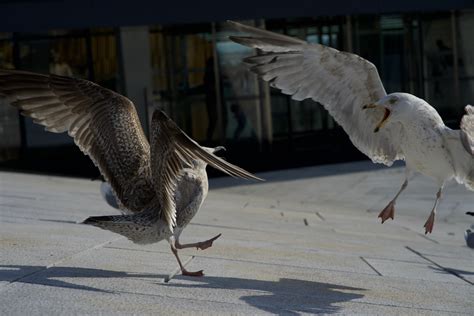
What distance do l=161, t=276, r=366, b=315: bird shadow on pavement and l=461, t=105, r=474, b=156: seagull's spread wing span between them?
4.51 ft

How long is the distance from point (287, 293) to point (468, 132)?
2012mm

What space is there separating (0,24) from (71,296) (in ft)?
44.0

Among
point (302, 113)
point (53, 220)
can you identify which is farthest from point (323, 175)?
point (53, 220)

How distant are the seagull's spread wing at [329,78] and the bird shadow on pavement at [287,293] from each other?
1719mm

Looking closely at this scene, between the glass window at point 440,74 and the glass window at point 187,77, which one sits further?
the glass window at point 440,74

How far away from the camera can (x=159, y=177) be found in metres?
5.36

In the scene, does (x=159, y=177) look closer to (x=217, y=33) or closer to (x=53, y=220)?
(x=53, y=220)

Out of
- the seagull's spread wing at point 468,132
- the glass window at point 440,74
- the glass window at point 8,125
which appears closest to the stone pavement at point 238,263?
the seagull's spread wing at point 468,132

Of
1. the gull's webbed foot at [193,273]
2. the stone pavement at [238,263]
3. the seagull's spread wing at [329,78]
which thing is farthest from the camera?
the seagull's spread wing at [329,78]

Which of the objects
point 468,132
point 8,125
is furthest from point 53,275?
point 8,125

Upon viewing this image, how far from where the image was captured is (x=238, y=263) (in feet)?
21.7

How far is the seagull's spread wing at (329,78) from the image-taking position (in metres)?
6.82

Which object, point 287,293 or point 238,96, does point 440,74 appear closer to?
point 238,96

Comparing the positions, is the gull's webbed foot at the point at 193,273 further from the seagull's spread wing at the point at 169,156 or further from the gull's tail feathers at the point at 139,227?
the seagull's spread wing at the point at 169,156
